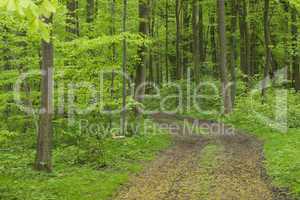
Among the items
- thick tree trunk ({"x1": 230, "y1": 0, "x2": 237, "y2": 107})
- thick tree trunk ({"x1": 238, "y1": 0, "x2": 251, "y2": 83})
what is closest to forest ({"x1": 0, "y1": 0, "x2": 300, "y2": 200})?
thick tree trunk ({"x1": 230, "y1": 0, "x2": 237, "y2": 107})

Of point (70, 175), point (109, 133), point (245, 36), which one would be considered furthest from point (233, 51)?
point (70, 175)

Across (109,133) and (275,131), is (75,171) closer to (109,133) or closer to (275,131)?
(109,133)

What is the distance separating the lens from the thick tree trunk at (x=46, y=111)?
13117mm

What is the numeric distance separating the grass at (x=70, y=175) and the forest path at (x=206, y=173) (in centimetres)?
55

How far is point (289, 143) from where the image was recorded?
18.4m

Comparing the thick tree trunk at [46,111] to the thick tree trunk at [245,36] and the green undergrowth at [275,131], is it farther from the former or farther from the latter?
the thick tree trunk at [245,36]

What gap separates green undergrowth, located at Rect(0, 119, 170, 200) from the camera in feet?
38.5

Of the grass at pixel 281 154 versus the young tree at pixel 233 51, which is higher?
the young tree at pixel 233 51

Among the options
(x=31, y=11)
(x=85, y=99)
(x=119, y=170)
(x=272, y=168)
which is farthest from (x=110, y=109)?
(x=31, y=11)

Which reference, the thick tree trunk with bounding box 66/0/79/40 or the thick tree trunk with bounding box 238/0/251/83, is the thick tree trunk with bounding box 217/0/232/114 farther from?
the thick tree trunk with bounding box 66/0/79/40

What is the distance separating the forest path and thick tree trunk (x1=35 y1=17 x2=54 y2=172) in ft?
9.37

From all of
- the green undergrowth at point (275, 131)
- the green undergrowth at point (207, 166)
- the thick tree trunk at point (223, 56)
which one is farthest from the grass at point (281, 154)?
the thick tree trunk at point (223, 56)

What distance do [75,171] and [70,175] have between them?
582 mm

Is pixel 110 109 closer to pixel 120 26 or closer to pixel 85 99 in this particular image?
pixel 85 99
